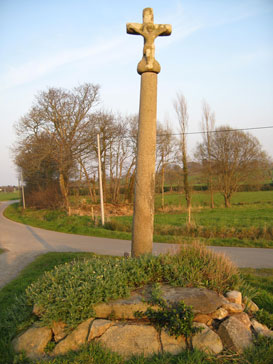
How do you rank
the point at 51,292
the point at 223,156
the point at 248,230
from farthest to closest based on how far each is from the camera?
the point at 223,156, the point at 248,230, the point at 51,292

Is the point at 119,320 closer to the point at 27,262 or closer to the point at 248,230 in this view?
the point at 27,262

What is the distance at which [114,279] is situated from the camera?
396cm

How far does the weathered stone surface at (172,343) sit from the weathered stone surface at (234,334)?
0.49m

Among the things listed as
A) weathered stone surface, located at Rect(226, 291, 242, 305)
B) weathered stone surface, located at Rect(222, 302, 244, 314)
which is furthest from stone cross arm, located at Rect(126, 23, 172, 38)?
weathered stone surface, located at Rect(222, 302, 244, 314)

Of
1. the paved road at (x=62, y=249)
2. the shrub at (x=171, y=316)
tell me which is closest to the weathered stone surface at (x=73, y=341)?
the shrub at (x=171, y=316)

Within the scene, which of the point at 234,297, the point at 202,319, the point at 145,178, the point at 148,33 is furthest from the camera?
the point at 148,33

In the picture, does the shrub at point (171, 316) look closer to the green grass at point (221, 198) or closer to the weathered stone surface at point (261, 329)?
the weathered stone surface at point (261, 329)

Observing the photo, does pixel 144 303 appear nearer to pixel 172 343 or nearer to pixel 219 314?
pixel 172 343

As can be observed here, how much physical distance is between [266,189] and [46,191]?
29030 millimetres

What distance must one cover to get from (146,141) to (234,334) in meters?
3.29

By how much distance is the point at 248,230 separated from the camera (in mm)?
13102

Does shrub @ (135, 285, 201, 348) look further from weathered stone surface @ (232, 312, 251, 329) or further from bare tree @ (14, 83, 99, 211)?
bare tree @ (14, 83, 99, 211)

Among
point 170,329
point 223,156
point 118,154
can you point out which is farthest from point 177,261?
point 118,154

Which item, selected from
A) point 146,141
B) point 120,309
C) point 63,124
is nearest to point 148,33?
point 146,141
